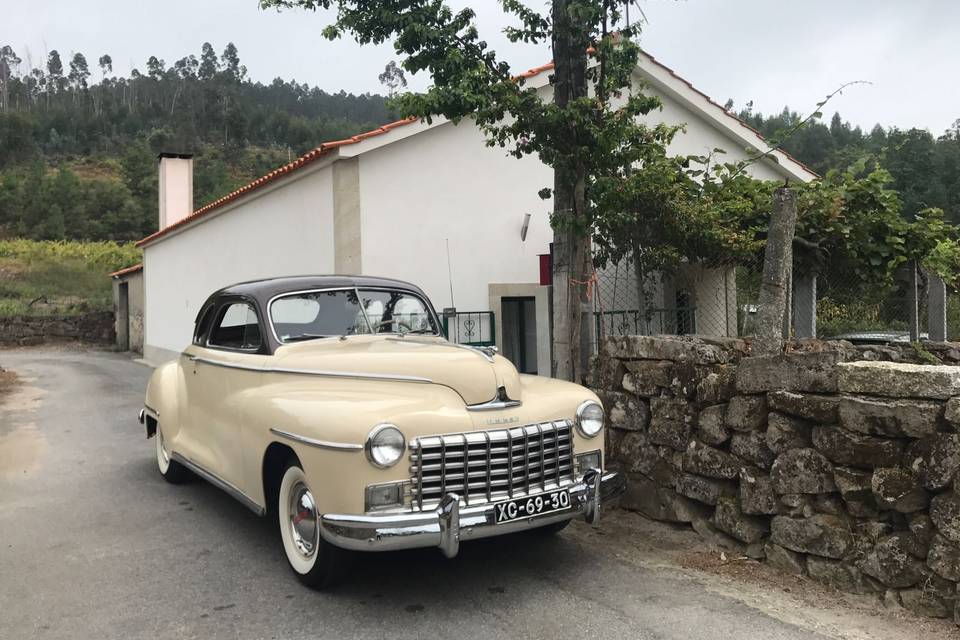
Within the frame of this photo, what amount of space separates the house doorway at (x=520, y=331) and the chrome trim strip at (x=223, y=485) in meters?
5.57

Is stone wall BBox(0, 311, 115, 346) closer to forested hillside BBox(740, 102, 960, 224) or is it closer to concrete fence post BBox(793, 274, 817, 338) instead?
forested hillside BBox(740, 102, 960, 224)

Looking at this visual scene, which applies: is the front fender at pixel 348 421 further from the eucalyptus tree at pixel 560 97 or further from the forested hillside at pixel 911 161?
the forested hillside at pixel 911 161

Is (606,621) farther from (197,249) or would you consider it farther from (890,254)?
(197,249)

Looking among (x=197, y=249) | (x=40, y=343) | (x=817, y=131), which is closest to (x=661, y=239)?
(x=197, y=249)

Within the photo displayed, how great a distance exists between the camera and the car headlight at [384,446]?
11.7ft

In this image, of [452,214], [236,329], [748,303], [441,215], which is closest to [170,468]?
[236,329]

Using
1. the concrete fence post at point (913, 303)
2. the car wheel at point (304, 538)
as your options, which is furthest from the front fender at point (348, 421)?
the concrete fence post at point (913, 303)

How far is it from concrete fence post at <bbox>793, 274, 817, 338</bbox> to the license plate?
504 cm

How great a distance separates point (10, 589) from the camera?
409cm

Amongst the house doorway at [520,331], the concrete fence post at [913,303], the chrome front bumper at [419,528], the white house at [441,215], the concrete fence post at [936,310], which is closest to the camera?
the chrome front bumper at [419,528]

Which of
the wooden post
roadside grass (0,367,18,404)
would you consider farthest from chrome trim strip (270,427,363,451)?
roadside grass (0,367,18,404)

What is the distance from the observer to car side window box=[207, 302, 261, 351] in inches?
200

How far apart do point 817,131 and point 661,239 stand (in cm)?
1985

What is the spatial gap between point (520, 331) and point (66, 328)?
75.8ft
